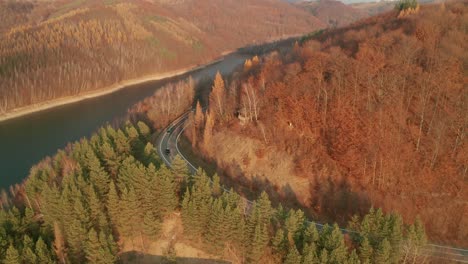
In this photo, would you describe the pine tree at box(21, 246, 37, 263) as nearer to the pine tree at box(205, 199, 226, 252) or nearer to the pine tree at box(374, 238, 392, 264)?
the pine tree at box(205, 199, 226, 252)

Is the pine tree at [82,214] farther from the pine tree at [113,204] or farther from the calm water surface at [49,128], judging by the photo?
the calm water surface at [49,128]

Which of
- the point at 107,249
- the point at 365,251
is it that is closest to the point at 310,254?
the point at 365,251

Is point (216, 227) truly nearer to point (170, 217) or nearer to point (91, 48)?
point (170, 217)

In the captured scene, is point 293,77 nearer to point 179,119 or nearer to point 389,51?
point 389,51

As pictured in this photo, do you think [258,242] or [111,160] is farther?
[111,160]

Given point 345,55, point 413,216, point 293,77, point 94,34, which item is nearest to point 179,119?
point 293,77

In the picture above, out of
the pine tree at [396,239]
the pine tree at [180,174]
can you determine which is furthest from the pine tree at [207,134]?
the pine tree at [396,239]
